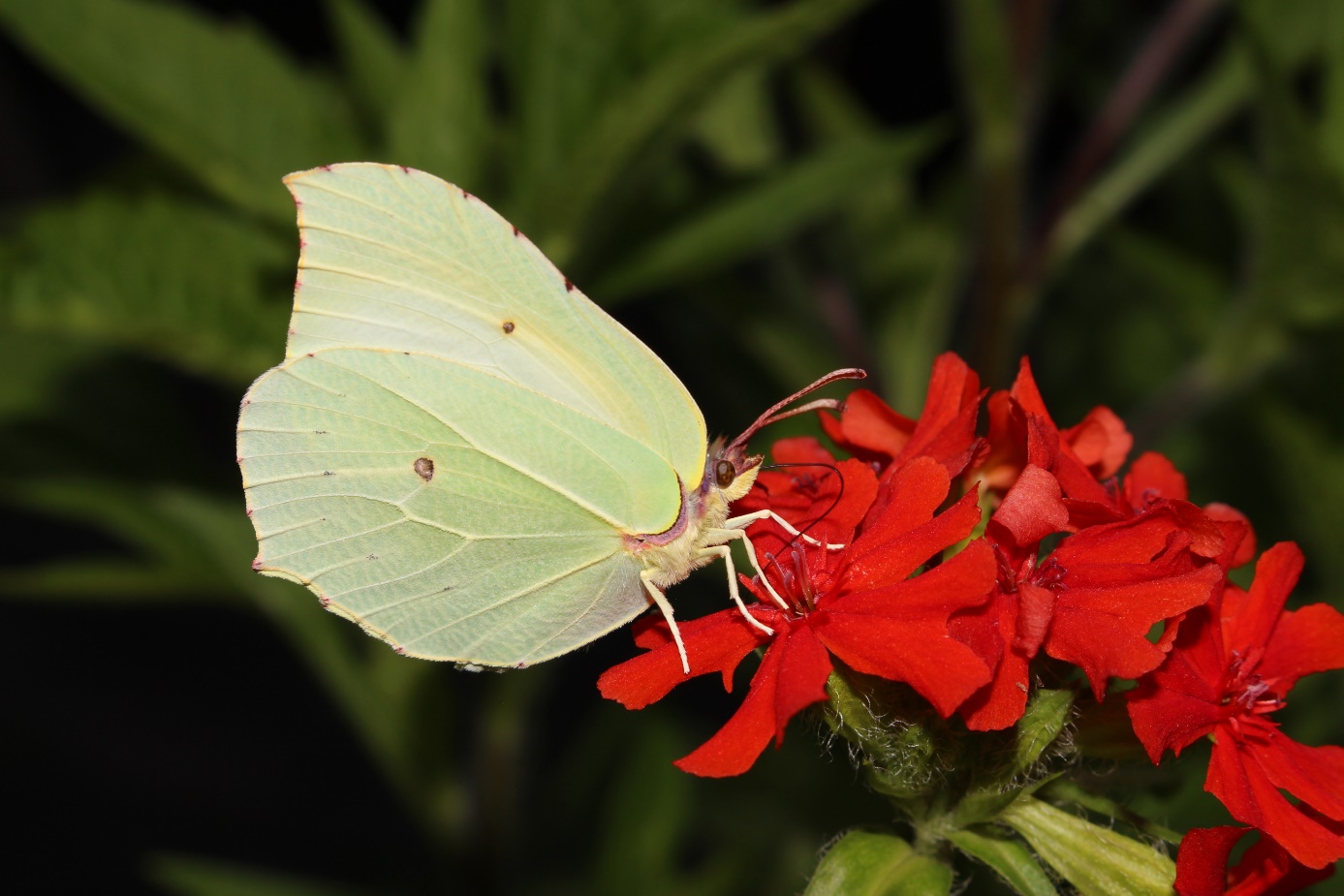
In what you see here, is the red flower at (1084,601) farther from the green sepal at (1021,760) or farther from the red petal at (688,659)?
the red petal at (688,659)

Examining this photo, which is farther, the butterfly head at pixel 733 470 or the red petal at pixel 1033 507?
the butterfly head at pixel 733 470

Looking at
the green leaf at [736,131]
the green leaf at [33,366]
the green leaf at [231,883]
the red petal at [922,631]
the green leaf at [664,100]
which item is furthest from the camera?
the green leaf at [736,131]

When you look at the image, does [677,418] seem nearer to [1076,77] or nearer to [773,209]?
[773,209]

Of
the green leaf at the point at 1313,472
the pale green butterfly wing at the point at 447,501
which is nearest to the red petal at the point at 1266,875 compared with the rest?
the pale green butterfly wing at the point at 447,501

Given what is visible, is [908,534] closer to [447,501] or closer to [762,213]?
[447,501]

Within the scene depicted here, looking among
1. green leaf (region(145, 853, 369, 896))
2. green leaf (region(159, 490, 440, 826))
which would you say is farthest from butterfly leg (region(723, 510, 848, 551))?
green leaf (region(145, 853, 369, 896))

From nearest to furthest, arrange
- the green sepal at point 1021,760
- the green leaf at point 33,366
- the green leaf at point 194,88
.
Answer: the green sepal at point 1021,760 → the green leaf at point 194,88 → the green leaf at point 33,366
